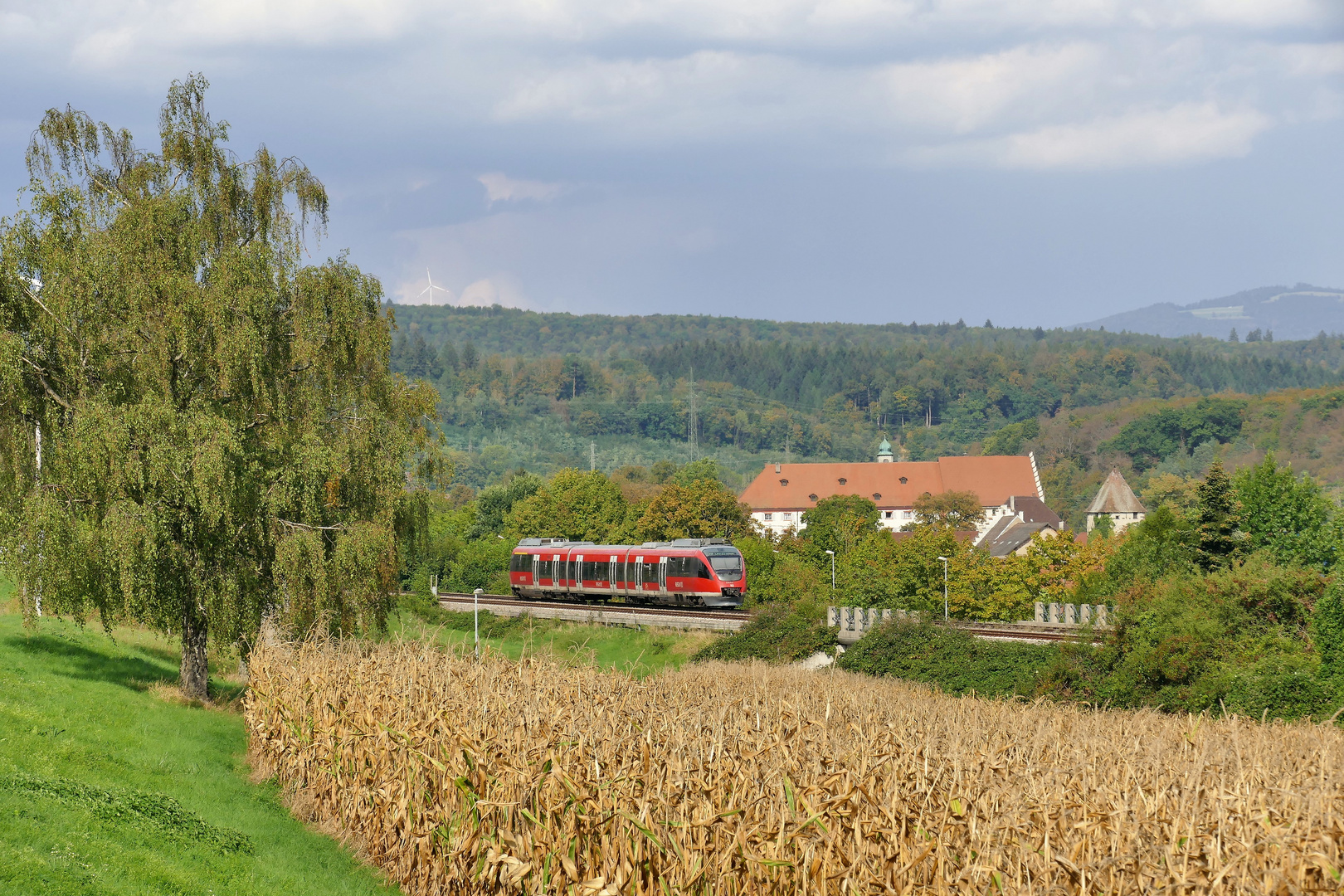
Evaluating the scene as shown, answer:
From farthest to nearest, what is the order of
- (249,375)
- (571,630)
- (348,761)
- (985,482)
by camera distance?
(985,482) → (571,630) → (249,375) → (348,761)

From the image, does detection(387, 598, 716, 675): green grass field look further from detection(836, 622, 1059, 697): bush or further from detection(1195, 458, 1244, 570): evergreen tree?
detection(1195, 458, 1244, 570): evergreen tree

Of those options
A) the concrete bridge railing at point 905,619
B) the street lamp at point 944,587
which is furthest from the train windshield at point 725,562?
the street lamp at point 944,587

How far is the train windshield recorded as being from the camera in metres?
49.1

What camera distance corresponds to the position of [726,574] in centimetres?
4931

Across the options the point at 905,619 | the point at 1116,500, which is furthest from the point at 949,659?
the point at 1116,500

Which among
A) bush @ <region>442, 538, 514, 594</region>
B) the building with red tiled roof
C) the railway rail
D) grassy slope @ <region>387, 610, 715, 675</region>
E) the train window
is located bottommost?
grassy slope @ <region>387, 610, 715, 675</region>

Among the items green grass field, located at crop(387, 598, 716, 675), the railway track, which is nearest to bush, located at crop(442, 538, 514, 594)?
the railway track

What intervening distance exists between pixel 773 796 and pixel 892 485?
5295 inches

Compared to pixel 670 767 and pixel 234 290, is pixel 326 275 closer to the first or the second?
pixel 234 290

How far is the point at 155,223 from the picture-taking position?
2297 centimetres

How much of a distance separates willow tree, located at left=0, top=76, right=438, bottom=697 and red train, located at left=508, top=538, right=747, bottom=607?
24.3 m

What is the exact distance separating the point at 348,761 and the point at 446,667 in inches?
69.8

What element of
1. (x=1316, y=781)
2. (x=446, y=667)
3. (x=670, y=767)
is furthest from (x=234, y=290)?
(x=1316, y=781)

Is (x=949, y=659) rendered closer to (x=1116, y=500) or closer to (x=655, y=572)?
(x=655, y=572)
